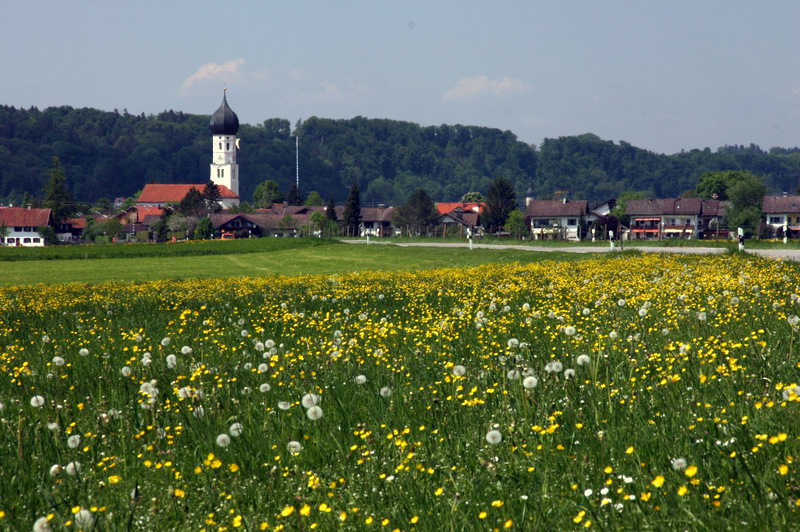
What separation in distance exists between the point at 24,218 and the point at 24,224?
1425mm

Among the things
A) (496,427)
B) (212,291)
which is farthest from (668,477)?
(212,291)

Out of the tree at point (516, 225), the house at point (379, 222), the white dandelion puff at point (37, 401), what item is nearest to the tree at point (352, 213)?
the house at point (379, 222)

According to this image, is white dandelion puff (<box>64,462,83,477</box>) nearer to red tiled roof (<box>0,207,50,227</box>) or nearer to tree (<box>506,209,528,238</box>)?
tree (<box>506,209,528,238</box>)

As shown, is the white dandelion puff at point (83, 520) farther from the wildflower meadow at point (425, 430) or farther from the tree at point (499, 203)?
the tree at point (499, 203)

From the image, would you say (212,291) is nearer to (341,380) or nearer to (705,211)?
(341,380)

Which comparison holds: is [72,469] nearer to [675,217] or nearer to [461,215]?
[675,217]

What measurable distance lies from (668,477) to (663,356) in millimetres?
2883

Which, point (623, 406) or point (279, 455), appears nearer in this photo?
point (279, 455)

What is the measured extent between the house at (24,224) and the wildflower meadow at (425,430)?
159348 millimetres

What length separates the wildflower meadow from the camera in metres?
3.48

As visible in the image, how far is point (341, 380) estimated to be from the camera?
635 cm

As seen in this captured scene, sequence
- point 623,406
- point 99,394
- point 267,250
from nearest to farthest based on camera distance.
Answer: point 623,406 < point 99,394 < point 267,250

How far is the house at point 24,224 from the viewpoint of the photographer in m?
151

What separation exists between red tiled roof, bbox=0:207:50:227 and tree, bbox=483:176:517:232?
303 ft
